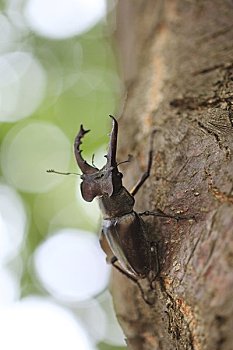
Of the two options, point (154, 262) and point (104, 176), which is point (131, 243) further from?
point (104, 176)

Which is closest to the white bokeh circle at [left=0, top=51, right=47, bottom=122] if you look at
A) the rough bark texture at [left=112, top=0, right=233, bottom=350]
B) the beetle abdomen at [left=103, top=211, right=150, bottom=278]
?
the rough bark texture at [left=112, top=0, right=233, bottom=350]

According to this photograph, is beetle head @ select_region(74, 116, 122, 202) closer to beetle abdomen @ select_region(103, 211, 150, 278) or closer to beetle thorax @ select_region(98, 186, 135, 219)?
beetle thorax @ select_region(98, 186, 135, 219)

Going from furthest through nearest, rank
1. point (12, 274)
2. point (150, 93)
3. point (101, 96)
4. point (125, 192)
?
point (101, 96) < point (12, 274) < point (150, 93) < point (125, 192)

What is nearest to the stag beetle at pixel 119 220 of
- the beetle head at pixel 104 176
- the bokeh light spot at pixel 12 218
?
the beetle head at pixel 104 176

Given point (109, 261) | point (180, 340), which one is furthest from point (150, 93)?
point (180, 340)

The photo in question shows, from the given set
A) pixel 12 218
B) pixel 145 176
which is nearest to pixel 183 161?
A: pixel 145 176

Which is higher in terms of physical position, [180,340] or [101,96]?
[180,340]

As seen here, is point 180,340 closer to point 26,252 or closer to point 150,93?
point 150,93
